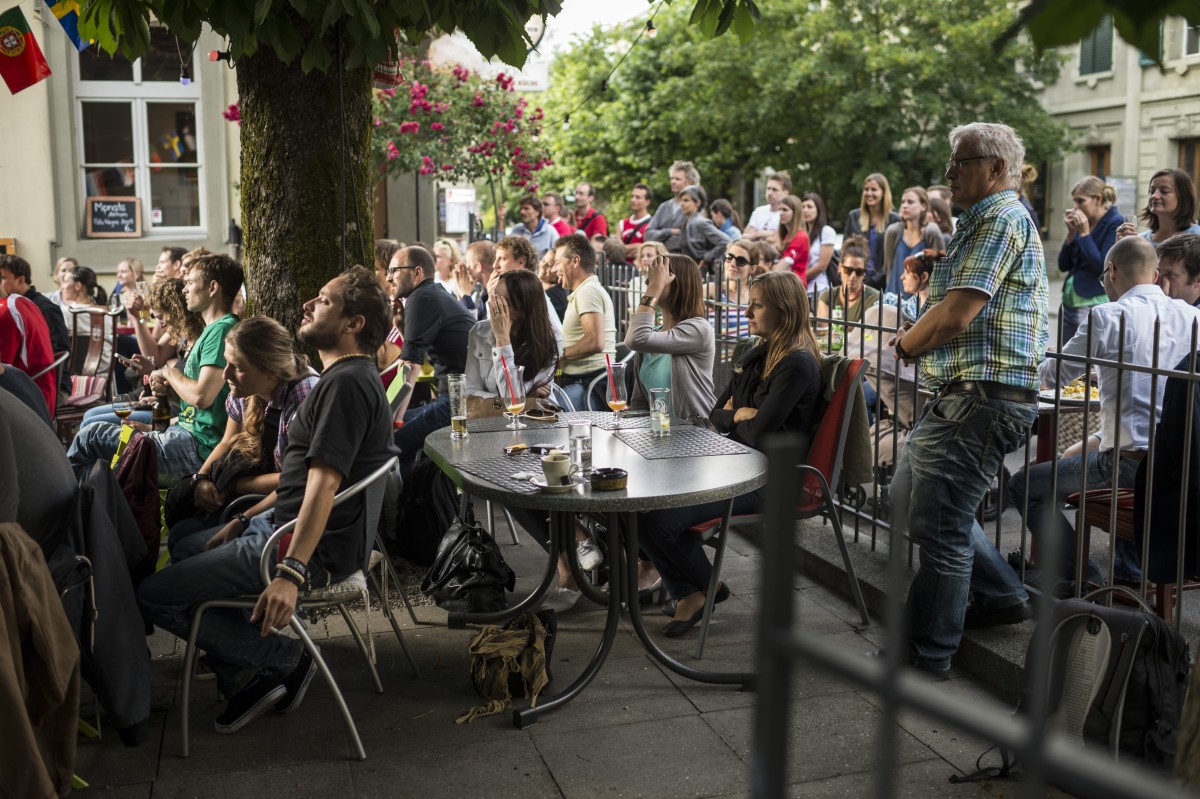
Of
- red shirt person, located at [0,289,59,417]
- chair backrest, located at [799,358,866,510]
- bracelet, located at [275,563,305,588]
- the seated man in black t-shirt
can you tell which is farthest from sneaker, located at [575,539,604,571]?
red shirt person, located at [0,289,59,417]

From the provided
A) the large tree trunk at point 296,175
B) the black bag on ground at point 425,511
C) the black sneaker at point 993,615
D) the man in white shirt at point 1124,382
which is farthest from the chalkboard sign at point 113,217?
the black sneaker at point 993,615

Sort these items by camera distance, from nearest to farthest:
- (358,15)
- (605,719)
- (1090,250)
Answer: (605,719) → (358,15) → (1090,250)

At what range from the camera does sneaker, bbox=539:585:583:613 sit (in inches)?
209

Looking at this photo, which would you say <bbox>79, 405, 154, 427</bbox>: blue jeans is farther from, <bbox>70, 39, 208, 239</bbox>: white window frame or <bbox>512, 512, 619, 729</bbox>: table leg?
<bbox>70, 39, 208, 239</bbox>: white window frame

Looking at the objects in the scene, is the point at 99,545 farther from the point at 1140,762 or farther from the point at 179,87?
the point at 179,87

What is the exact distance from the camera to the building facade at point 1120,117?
93.4 ft

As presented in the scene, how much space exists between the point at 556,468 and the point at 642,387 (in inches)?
86.3

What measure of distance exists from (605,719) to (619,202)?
31.1m

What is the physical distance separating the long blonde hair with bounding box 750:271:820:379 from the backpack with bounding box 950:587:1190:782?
1955 mm

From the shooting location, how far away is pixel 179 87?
1429cm

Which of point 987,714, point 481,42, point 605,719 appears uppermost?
point 481,42

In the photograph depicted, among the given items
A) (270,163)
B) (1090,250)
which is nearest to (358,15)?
(270,163)

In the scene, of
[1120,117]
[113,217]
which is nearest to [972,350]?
[113,217]

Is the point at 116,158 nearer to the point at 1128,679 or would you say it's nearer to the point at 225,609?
the point at 225,609
